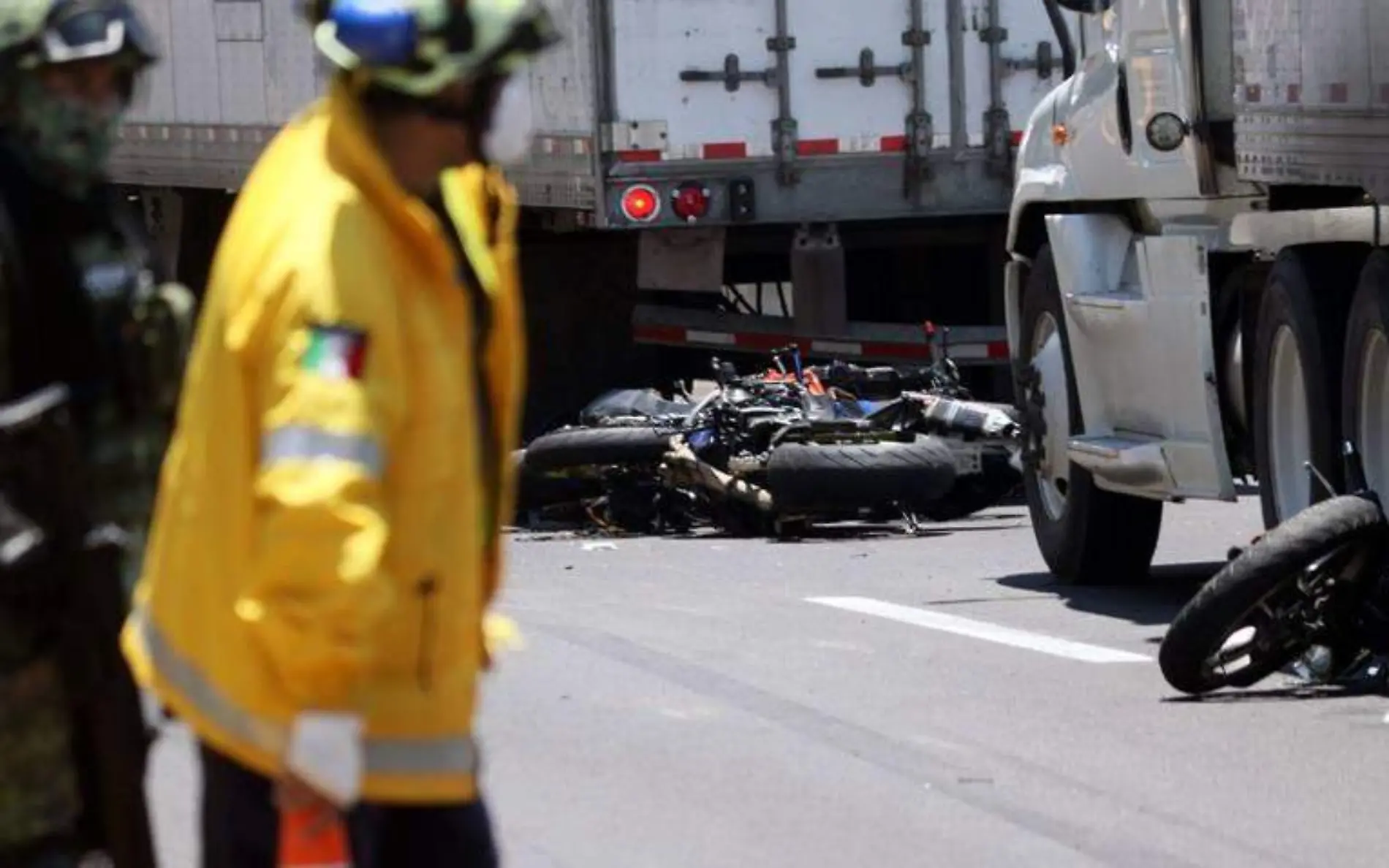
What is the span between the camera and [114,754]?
15.6 ft

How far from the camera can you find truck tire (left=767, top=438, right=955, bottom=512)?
15.7 metres

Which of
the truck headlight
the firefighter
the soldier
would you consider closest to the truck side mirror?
the truck headlight

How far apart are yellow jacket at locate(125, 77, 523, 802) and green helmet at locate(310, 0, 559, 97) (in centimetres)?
9

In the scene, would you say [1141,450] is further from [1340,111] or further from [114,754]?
[114,754]

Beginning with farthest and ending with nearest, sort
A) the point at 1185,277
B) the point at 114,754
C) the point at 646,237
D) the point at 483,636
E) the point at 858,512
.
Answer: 1. the point at 646,237
2. the point at 858,512
3. the point at 1185,277
4. the point at 114,754
5. the point at 483,636

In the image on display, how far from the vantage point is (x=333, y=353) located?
395cm

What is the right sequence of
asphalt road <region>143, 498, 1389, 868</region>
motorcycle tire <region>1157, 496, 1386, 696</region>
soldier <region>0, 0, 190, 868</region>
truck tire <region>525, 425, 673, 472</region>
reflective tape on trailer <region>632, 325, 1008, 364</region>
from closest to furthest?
1. soldier <region>0, 0, 190, 868</region>
2. asphalt road <region>143, 498, 1389, 868</region>
3. motorcycle tire <region>1157, 496, 1386, 696</region>
4. truck tire <region>525, 425, 673, 472</region>
5. reflective tape on trailer <region>632, 325, 1008, 364</region>

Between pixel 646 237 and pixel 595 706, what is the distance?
336 inches

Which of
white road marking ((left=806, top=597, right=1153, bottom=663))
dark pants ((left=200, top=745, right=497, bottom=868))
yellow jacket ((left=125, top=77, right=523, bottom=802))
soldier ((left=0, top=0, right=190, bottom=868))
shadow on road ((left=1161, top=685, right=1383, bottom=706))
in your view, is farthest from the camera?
white road marking ((left=806, top=597, right=1153, bottom=663))

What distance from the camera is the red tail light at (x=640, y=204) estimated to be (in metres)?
17.7

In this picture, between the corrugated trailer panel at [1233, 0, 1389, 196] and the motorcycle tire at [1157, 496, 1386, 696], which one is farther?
the corrugated trailer panel at [1233, 0, 1389, 196]

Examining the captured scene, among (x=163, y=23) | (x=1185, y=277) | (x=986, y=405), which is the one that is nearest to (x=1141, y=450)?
(x=1185, y=277)

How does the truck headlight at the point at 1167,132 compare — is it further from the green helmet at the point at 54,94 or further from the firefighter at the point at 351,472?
the firefighter at the point at 351,472

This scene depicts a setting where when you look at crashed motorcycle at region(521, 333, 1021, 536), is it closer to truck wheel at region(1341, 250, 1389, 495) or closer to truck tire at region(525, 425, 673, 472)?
truck tire at region(525, 425, 673, 472)
